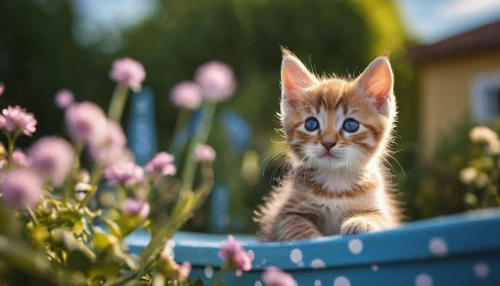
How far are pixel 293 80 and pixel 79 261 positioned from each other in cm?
105

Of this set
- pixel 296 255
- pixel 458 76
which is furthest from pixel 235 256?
pixel 458 76

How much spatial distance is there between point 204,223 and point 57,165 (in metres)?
4.98

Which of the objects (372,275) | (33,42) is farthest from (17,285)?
(33,42)

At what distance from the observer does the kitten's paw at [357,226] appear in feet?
5.18

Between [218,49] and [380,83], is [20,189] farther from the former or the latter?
[218,49]

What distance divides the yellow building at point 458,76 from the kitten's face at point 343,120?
15.9ft

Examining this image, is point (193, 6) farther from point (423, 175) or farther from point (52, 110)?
point (423, 175)

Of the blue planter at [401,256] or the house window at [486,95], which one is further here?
the house window at [486,95]

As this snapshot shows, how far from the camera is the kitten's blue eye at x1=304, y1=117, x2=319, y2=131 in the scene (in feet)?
6.04

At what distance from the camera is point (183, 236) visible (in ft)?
10.4

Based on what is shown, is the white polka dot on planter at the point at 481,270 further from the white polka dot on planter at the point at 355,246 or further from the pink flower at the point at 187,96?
the pink flower at the point at 187,96

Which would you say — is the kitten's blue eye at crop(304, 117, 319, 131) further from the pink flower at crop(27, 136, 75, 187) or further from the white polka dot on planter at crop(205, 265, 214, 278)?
the pink flower at crop(27, 136, 75, 187)

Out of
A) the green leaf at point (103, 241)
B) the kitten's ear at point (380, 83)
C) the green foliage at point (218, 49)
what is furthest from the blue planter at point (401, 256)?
the green foliage at point (218, 49)

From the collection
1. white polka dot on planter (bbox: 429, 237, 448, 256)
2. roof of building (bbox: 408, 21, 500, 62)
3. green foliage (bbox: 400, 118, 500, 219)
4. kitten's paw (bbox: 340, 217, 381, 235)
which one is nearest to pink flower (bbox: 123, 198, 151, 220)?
kitten's paw (bbox: 340, 217, 381, 235)
